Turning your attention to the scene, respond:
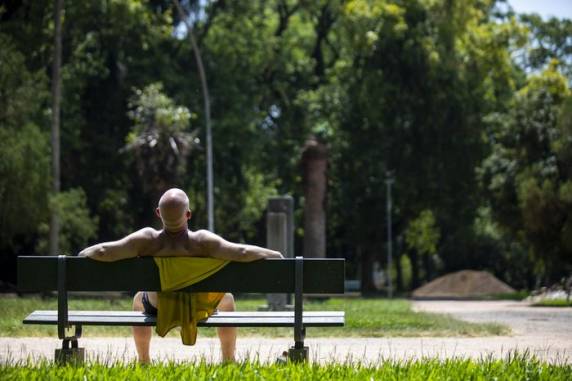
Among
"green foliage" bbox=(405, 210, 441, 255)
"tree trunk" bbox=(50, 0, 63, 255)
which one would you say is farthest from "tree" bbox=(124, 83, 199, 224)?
"green foliage" bbox=(405, 210, 441, 255)

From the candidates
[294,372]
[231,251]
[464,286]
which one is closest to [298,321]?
[231,251]

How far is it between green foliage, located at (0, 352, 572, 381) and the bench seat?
0.46 meters

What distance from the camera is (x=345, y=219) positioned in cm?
4919

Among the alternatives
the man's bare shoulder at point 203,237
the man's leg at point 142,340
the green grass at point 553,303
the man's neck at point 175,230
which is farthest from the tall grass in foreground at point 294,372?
the green grass at point 553,303

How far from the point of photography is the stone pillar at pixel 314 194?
33.8 metres

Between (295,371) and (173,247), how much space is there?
1.49m

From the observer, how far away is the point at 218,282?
7809 mm

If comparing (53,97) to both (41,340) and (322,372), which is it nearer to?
(41,340)

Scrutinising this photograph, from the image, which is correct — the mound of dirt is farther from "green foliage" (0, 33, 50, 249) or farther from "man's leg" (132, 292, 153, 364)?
"man's leg" (132, 292, 153, 364)

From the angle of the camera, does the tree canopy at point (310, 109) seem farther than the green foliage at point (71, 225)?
Yes

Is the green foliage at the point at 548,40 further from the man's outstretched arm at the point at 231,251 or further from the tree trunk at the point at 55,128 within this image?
the man's outstretched arm at the point at 231,251

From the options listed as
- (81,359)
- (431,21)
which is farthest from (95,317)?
(431,21)

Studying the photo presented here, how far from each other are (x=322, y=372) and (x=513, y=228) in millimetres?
33523

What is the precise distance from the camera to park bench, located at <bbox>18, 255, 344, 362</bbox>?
7.81 m
